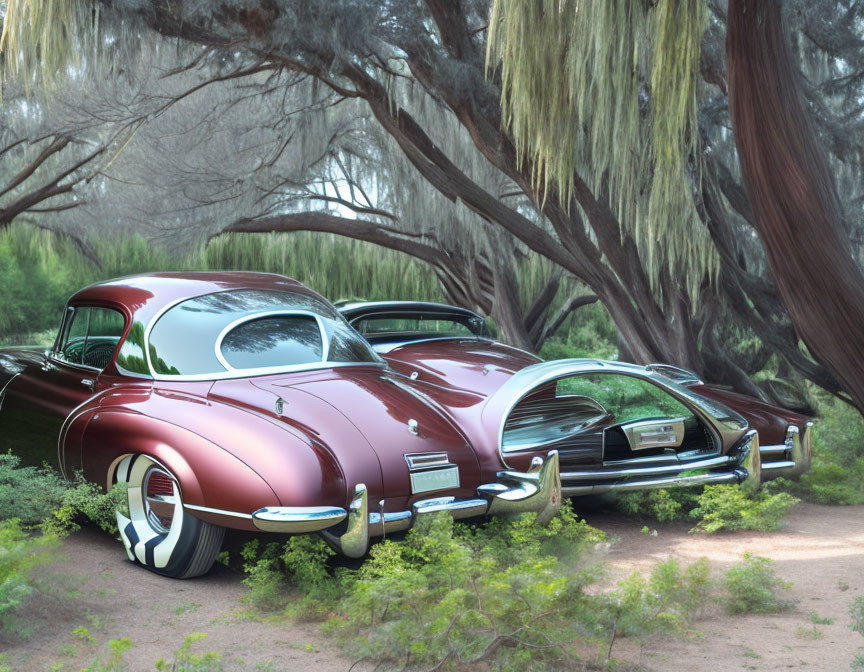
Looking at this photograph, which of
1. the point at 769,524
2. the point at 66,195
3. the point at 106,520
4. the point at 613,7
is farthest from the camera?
the point at 66,195

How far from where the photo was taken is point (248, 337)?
580cm

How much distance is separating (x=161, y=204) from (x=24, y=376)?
8.29m

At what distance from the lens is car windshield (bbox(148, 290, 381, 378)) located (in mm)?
5582

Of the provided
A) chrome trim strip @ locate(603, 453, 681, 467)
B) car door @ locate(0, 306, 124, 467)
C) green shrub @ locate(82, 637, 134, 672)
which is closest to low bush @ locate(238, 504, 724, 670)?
green shrub @ locate(82, 637, 134, 672)

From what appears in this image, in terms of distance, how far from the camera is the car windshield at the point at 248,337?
5582 mm

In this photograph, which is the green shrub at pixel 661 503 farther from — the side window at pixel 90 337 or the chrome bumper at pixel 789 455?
the side window at pixel 90 337

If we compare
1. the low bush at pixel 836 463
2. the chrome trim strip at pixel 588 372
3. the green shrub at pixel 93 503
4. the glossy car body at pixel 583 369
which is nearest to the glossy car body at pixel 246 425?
the green shrub at pixel 93 503

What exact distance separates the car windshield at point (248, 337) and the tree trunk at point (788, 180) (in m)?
3.14

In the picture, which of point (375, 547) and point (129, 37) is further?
point (129, 37)

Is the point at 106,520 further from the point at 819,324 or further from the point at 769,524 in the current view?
the point at 819,324

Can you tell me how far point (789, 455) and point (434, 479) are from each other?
3583mm

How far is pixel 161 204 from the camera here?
14.3 m

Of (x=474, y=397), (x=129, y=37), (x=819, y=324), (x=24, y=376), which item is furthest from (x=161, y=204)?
(x=819, y=324)

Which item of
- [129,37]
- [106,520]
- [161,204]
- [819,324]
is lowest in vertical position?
[106,520]
